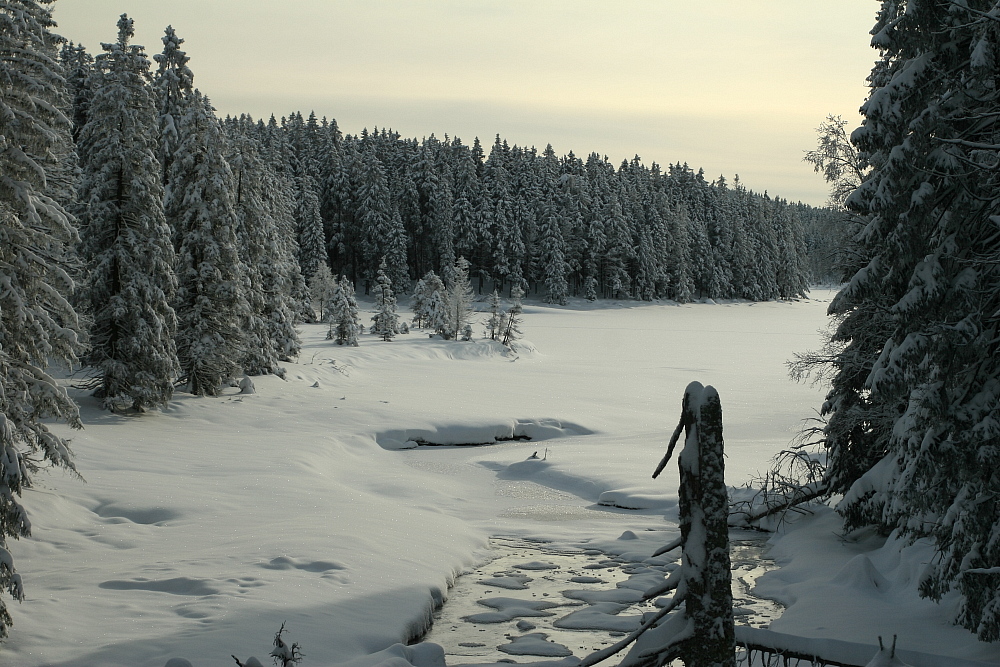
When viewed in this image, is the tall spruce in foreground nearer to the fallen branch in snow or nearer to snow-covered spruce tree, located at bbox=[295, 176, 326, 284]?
the fallen branch in snow

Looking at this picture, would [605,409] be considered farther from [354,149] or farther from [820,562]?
[354,149]

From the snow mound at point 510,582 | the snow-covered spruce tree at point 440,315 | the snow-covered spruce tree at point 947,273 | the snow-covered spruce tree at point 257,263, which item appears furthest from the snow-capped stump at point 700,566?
the snow-covered spruce tree at point 440,315

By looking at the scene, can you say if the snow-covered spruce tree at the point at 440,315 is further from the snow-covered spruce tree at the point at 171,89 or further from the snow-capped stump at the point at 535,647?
the snow-capped stump at the point at 535,647

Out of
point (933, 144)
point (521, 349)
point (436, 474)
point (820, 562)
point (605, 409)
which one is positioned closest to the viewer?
point (933, 144)

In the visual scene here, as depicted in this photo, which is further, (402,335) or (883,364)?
(402,335)

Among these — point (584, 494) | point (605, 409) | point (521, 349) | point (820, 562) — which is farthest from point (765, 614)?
point (521, 349)

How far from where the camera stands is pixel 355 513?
18438 mm

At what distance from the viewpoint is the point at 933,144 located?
884 centimetres

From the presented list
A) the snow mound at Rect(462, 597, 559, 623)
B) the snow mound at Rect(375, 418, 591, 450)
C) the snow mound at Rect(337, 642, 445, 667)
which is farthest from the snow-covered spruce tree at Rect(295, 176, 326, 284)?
the snow mound at Rect(337, 642, 445, 667)

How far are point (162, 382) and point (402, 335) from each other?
34237 mm

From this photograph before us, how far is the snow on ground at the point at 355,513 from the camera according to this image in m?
10.8

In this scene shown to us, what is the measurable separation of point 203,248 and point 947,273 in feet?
84.1

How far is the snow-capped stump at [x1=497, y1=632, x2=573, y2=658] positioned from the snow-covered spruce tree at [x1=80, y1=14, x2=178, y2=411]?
657 inches

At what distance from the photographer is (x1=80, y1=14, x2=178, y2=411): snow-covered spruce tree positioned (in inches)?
942
